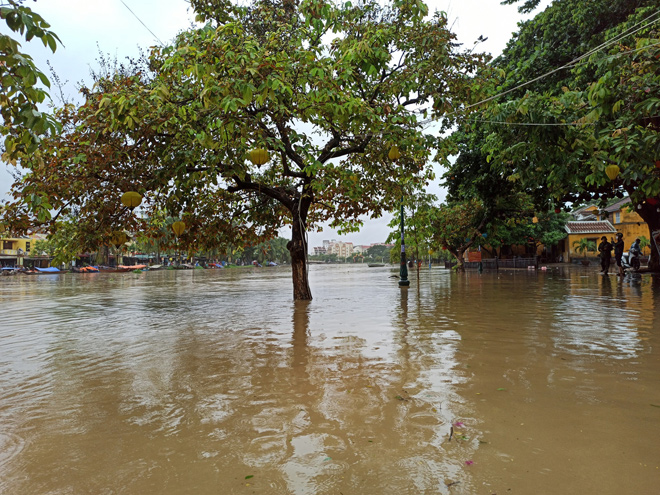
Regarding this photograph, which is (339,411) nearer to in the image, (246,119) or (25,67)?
(25,67)

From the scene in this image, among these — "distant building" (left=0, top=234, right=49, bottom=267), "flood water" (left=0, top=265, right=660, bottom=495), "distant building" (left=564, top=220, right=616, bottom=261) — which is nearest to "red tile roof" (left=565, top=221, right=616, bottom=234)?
"distant building" (left=564, top=220, right=616, bottom=261)

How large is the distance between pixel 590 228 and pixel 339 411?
180 ft

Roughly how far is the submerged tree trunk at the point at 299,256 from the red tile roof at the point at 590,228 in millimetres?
45829

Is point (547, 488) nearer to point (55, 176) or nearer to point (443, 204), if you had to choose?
point (55, 176)

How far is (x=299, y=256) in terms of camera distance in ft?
43.9

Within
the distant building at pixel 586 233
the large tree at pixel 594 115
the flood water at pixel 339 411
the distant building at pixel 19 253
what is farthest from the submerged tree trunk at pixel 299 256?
the distant building at pixel 19 253

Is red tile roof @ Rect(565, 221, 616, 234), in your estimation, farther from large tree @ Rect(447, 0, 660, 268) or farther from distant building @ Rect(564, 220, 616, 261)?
large tree @ Rect(447, 0, 660, 268)

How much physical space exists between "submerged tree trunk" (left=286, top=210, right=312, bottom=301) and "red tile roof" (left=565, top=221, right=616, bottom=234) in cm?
4583

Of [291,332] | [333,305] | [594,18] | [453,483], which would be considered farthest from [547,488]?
[594,18]

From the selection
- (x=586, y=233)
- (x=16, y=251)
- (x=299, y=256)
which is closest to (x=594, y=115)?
(x=299, y=256)

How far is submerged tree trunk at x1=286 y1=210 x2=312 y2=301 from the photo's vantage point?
43.8 feet

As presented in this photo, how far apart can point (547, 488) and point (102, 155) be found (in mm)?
9070

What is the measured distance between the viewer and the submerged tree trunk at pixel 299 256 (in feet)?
43.8

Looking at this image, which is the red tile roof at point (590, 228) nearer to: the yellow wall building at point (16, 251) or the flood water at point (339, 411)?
the flood water at point (339, 411)
